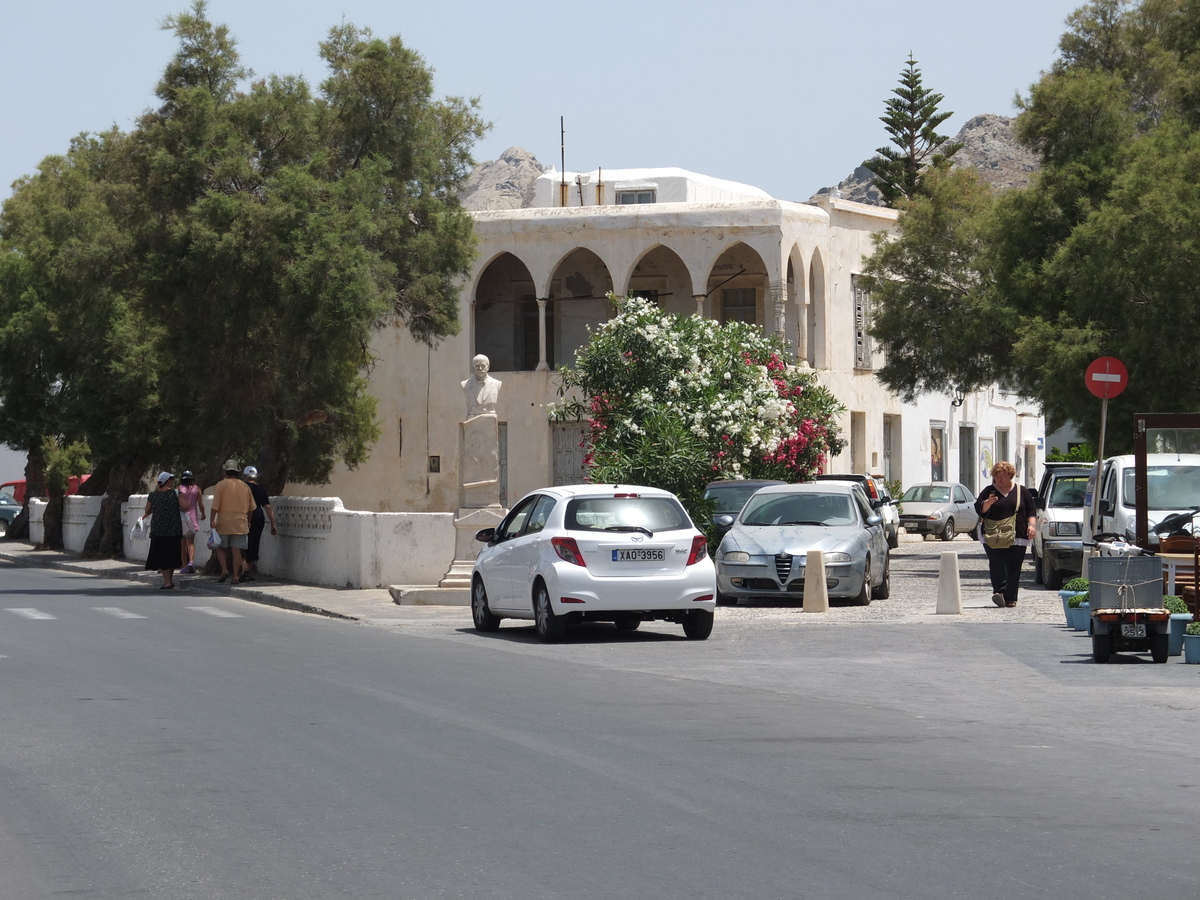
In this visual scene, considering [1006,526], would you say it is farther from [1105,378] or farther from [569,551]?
[569,551]

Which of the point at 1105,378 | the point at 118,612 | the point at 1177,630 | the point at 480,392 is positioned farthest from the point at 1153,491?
the point at 118,612

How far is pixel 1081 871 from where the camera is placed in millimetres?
6473

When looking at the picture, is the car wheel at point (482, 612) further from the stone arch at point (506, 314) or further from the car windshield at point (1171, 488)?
the stone arch at point (506, 314)

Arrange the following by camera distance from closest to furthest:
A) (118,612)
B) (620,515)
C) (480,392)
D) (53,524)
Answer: (620,515), (118,612), (480,392), (53,524)

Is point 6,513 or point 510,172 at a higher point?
point 510,172

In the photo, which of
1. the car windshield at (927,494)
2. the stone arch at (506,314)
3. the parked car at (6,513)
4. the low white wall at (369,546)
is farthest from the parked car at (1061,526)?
the parked car at (6,513)

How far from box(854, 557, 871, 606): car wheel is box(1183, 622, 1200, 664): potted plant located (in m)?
7.15

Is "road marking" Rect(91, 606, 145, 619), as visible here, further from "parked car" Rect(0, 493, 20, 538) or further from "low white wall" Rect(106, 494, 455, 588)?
"parked car" Rect(0, 493, 20, 538)

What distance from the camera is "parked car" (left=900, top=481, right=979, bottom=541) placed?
45750mm

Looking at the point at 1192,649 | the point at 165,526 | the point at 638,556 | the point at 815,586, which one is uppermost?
the point at 165,526

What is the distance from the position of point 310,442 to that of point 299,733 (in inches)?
1129

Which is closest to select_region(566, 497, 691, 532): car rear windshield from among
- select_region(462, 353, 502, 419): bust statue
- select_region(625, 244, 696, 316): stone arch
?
select_region(462, 353, 502, 419): bust statue

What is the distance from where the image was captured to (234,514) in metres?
26.6

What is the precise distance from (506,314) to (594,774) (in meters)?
38.6
